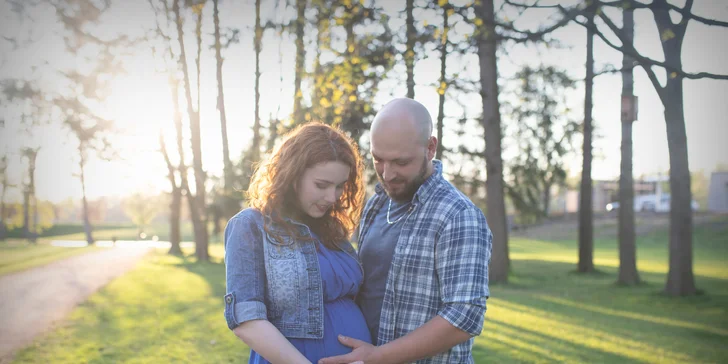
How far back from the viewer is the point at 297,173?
279 centimetres

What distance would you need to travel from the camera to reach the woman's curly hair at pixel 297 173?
276 cm

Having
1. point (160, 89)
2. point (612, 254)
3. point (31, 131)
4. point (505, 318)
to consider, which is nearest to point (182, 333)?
point (505, 318)

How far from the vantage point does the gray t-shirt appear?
A: 2932mm

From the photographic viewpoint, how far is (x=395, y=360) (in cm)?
254

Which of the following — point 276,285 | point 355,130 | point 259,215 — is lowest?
point 276,285

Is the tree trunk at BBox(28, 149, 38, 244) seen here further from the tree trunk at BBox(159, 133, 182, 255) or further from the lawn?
the tree trunk at BBox(159, 133, 182, 255)

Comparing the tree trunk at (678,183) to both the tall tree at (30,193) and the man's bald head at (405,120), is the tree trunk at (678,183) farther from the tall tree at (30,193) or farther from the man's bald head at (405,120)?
the tall tree at (30,193)

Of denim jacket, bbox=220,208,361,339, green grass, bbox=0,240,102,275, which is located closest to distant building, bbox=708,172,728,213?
green grass, bbox=0,240,102,275

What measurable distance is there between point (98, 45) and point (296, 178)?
64.4 ft

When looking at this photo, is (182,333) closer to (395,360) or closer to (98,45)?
(395,360)

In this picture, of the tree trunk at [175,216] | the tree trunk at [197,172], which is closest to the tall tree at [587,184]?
the tree trunk at [197,172]

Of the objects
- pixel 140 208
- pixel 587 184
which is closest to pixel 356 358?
pixel 587 184

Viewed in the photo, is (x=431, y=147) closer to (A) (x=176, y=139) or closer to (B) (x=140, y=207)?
(A) (x=176, y=139)

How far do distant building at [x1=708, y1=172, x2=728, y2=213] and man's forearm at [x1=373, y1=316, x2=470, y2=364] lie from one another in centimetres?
5805
